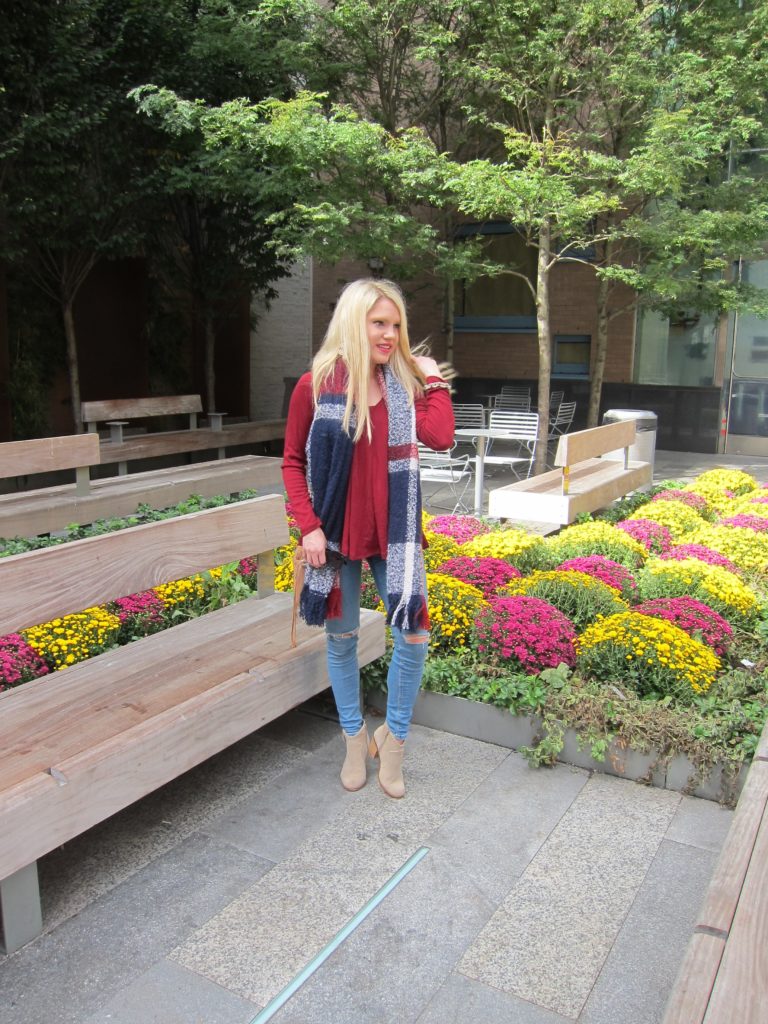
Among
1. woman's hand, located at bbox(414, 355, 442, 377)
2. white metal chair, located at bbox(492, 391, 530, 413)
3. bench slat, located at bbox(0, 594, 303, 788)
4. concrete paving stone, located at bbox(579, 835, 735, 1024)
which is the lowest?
concrete paving stone, located at bbox(579, 835, 735, 1024)

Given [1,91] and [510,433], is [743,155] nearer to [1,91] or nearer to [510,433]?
[510,433]

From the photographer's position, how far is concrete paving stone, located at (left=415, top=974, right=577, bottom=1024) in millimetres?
2211

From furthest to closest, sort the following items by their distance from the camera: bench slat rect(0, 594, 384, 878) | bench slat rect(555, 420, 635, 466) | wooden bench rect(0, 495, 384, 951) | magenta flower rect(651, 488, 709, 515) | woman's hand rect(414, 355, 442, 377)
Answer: magenta flower rect(651, 488, 709, 515), bench slat rect(555, 420, 635, 466), woman's hand rect(414, 355, 442, 377), wooden bench rect(0, 495, 384, 951), bench slat rect(0, 594, 384, 878)

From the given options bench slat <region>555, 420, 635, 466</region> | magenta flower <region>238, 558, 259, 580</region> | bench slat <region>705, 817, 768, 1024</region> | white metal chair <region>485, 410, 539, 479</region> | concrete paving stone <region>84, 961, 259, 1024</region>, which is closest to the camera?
bench slat <region>705, 817, 768, 1024</region>

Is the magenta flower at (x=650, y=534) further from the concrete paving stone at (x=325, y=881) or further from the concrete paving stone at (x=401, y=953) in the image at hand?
the concrete paving stone at (x=401, y=953)

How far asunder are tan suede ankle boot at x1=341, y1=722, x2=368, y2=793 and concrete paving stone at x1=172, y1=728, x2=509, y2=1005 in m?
0.04

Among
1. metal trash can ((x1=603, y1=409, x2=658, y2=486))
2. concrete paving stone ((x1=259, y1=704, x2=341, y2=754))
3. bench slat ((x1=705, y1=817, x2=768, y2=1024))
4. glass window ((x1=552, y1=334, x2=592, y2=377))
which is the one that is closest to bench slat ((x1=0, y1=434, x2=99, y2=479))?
concrete paving stone ((x1=259, y1=704, x2=341, y2=754))

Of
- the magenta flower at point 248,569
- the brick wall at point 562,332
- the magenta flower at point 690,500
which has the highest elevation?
the brick wall at point 562,332

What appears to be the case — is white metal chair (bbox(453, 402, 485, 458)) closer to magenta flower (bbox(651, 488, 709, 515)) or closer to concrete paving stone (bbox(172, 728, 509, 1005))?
magenta flower (bbox(651, 488, 709, 515))

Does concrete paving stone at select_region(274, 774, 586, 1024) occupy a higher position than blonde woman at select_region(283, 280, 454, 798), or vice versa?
blonde woman at select_region(283, 280, 454, 798)

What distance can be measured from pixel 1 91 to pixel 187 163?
285 centimetres

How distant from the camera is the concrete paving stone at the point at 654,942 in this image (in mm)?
2270

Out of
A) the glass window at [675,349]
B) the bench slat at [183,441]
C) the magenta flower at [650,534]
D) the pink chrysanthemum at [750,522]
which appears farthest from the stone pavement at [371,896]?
the glass window at [675,349]

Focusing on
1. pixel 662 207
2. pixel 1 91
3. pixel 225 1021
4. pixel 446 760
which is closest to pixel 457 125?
pixel 662 207
